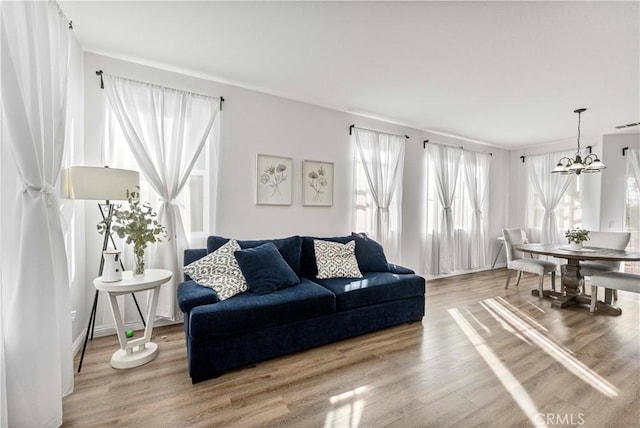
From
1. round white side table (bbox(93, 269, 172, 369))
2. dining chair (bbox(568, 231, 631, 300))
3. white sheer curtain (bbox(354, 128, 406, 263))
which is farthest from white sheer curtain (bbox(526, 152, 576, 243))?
round white side table (bbox(93, 269, 172, 369))

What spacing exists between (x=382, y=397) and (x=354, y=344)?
0.73 meters

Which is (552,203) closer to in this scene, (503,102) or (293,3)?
(503,102)

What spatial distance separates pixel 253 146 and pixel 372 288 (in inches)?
83.6

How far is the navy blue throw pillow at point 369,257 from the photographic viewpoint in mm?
3338

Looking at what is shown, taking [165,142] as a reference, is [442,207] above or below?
below

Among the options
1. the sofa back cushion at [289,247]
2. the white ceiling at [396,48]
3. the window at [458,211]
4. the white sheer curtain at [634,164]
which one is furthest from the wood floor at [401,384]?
the white sheer curtain at [634,164]

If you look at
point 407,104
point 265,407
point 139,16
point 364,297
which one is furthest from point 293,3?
point 265,407

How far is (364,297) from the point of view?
272cm

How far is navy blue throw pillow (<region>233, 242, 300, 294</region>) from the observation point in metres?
2.50

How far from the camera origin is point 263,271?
2.56 meters

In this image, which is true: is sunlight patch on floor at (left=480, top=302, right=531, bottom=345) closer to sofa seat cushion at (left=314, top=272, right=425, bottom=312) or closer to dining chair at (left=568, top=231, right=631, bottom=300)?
sofa seat cushion at (left=314, top=272, right=425, bottom=312)

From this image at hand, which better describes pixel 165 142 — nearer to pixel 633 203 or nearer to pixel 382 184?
pixel 382 184

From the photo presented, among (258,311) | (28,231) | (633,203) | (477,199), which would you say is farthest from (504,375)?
(633,203)

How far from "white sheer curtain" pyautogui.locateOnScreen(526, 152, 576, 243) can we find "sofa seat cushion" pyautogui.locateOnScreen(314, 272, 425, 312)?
160 inches
